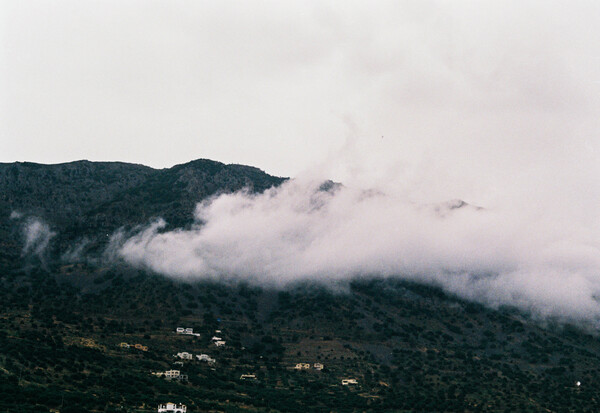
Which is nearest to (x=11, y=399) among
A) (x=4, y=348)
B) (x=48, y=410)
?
(x=48, y=410)

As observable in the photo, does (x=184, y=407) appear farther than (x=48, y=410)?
Yes

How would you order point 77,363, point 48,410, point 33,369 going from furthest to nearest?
point 77,363 < point 33,369 < point 48,410

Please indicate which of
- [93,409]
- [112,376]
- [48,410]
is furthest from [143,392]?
[48,410]

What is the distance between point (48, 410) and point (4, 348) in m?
42.9

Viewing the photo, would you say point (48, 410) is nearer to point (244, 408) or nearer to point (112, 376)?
point (112, 376)

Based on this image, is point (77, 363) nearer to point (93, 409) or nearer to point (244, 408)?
point (93, 409)

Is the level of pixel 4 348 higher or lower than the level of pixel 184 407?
higher

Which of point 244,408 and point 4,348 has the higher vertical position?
point 4,348

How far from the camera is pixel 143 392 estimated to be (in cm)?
19312

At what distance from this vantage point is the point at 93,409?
165875 millimetres

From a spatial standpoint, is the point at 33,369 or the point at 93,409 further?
the point at 33,369

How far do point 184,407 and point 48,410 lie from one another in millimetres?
39863

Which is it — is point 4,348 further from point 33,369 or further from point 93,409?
point 93,409

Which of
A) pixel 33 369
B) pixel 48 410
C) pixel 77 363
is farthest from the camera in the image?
pixel 77 363
